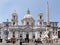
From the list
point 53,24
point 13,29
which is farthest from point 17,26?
point 53,24

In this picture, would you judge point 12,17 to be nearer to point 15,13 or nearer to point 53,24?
point 15,13

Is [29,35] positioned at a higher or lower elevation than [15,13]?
lower

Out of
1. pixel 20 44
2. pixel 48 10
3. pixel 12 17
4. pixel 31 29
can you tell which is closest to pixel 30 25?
pixel 31 29

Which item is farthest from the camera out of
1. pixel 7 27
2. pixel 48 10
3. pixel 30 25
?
pixel 30 25

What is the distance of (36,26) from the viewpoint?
298ft

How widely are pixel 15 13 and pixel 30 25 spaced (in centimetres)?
736

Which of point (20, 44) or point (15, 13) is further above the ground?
point (15, 13)

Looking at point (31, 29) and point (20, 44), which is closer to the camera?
point (20, 44)

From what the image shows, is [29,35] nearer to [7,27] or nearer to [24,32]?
[24,32]

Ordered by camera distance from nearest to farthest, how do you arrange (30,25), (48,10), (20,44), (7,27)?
1. (20,44)
2. (48,10)
3. (7,27)
4. (30,25)

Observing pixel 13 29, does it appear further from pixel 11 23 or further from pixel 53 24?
pixel 53 24

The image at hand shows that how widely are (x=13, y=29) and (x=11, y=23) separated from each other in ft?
10.2

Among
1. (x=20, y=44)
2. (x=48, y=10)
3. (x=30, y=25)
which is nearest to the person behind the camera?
(x=20, y=44)

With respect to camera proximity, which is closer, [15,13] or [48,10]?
[48,10]
